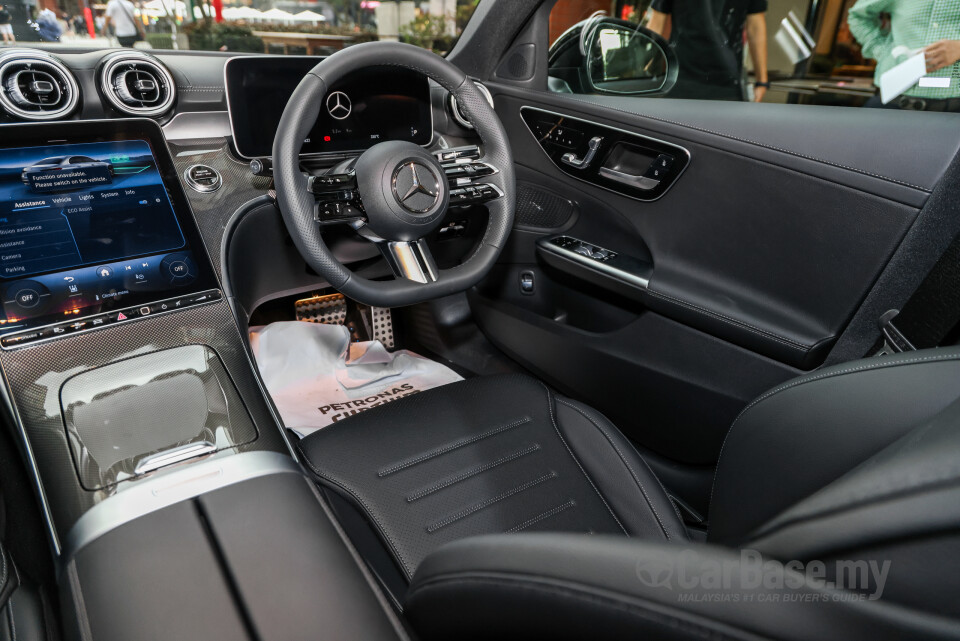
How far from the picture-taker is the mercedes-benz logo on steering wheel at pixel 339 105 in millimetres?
1263

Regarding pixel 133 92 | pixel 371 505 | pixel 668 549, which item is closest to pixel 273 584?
pixel 371 505

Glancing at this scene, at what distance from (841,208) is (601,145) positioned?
543 mm

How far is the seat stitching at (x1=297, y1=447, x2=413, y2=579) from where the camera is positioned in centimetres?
91

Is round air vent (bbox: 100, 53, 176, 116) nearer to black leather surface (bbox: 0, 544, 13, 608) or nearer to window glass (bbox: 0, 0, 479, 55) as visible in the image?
window glass (bbox: 0, 0, 479, 55)

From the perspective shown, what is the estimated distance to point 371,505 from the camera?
0.98 meters

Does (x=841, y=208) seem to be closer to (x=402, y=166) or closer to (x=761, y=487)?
(x=761, y=487)

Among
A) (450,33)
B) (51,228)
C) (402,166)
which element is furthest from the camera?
(450,33)

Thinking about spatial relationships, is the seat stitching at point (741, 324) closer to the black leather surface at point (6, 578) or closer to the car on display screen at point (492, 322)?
the car on display screen at point (492, 322)

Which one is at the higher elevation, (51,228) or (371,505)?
(51,228)

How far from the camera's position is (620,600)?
1.25ft

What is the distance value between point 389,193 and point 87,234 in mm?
493

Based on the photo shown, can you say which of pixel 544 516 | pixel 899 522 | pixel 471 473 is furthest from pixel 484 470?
pixel 899 522

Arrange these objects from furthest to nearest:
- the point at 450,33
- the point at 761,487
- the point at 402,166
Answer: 1. the point at 450,33
2. the point at 402,166
3. the point at 761,487

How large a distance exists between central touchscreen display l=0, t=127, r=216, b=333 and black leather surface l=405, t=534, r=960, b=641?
79cm
